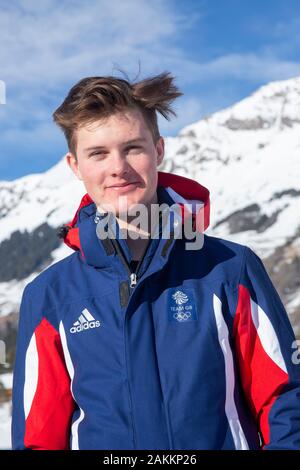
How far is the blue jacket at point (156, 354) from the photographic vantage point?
4.64 m

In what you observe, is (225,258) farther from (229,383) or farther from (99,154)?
(99,154)

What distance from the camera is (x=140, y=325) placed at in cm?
485

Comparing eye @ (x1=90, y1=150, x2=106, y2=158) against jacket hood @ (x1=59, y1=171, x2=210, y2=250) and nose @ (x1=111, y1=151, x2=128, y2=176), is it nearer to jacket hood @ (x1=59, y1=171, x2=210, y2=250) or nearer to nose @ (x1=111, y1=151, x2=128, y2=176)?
nose @ (x1=111, y1=151, x2=128, y2=176)

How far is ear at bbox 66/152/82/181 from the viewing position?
18.1 ft

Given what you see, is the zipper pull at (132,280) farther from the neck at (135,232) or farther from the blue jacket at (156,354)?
the neck at (135,232)

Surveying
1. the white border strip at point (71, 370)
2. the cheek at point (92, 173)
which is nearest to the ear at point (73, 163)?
the cheek at point (92, 173)

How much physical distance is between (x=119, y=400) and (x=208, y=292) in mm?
1017

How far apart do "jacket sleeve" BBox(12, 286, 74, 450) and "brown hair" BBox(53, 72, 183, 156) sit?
58.0 inches

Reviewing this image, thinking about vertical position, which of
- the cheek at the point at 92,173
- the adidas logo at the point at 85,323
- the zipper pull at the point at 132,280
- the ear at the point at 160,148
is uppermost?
the ear at the point at 160,148

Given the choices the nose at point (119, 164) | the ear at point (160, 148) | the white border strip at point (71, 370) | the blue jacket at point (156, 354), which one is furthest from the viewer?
the ear at point (160, 148)

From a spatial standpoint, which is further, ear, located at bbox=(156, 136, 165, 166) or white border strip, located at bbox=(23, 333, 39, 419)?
ear, located at bbox=(156, 136, 165, 166)

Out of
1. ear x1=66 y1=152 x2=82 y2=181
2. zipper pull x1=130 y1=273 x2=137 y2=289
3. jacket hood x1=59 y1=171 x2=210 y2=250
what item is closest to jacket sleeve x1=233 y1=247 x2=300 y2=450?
jacket hood x1=59 y1=171 x2=210 y2=250
